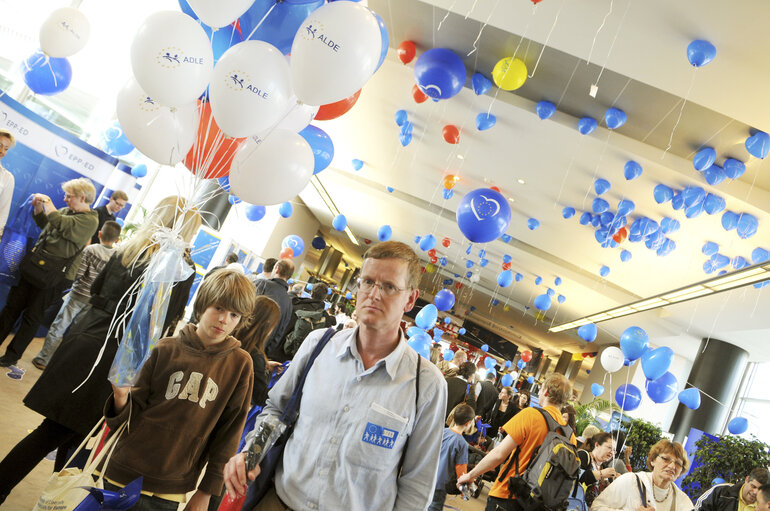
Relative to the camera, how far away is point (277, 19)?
2.85 metres

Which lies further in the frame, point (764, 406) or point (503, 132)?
point (764, 406)

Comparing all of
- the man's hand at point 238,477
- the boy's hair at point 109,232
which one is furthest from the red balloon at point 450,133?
the man's hand at point 238,477

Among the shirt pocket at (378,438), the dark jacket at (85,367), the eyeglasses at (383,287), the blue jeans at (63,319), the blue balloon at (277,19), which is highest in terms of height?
the blue balloon at (277,19)

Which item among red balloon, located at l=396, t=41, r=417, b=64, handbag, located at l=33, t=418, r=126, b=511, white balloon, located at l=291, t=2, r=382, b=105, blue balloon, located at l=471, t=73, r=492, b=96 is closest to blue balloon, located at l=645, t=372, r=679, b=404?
blue balloon, located at l=471, t=73, r=492, b=96

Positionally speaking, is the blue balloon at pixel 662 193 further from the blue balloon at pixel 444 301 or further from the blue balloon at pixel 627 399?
the blue balloon at pixel 444 301

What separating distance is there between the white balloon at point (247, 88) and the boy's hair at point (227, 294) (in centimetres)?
77

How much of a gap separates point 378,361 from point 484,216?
371 cm

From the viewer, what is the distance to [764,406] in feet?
35.2

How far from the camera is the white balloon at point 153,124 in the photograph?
249 centimetres

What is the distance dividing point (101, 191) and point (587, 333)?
8.95m

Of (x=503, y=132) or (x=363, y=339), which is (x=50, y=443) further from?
(x=503, y=132)

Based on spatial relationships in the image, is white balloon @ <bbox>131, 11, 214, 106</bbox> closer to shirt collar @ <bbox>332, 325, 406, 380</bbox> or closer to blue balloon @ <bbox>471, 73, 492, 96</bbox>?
shirt collar @ <bbox>332, 325, 406, 380</bbox>

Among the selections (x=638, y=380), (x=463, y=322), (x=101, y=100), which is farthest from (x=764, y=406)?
(x=463, y=322)

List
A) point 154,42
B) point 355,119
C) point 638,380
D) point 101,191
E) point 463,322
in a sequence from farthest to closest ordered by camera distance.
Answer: point 463,322 → point 638,380 → point 355,119 → point 101,191 → point 154,42
